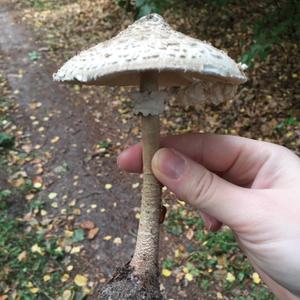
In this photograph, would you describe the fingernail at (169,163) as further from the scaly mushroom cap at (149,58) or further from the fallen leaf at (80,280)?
the fallen leaf at (80,280)

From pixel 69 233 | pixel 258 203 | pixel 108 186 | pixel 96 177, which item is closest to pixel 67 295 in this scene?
pixel 69 233

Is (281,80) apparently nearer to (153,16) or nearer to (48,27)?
(153,16)

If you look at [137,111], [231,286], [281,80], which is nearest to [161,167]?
[137,111]

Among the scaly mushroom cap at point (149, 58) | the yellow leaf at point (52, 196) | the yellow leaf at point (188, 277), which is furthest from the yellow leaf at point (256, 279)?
the scaly mushroom cap at point (149, 58)

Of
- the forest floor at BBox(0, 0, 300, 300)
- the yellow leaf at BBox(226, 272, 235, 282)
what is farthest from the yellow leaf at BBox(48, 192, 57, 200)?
the yellow leaf at BBox(226, 272, 235, 282)

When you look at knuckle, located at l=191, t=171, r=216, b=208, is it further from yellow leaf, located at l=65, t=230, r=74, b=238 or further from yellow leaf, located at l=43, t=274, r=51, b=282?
yellow leaf, located at l=65, t=230, r=74, b=238

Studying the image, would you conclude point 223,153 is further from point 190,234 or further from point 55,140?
point 55,140
